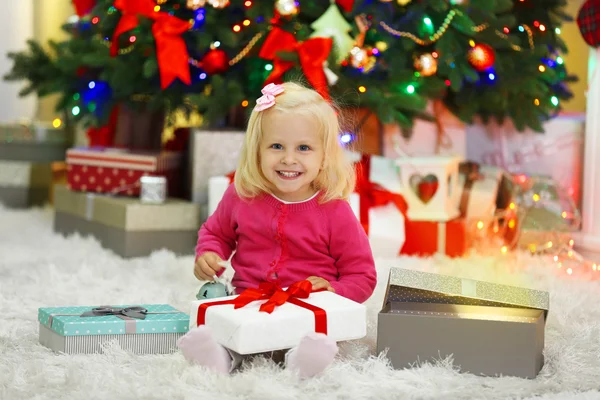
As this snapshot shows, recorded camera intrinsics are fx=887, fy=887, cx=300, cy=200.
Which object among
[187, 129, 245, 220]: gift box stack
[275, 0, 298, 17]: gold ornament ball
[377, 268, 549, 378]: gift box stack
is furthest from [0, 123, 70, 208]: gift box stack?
[377, 268, 549, 378]: gift box stack

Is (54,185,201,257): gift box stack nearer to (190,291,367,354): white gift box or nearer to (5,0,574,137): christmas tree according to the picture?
(5,0,574,137): christmas tree

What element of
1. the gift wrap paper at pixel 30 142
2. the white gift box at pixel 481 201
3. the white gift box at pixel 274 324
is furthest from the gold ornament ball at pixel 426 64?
the gift wrap paper at pixel 30 142

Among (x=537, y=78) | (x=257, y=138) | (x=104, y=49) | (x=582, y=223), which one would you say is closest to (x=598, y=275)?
(x=582, y=223)

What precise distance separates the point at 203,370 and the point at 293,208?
1.32 ft

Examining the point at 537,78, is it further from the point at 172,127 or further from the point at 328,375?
the point at 328,375

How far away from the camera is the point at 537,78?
8.15ft

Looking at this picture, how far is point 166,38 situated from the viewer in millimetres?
2324

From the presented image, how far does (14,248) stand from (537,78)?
1.50 metres

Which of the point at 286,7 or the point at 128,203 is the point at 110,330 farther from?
the point at 286,7

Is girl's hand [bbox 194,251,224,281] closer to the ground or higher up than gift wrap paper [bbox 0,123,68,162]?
closer to the ground

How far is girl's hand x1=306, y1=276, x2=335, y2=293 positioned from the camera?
4.80ft

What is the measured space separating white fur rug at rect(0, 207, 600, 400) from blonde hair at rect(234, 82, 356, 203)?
264 millimetres

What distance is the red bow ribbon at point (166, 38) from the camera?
2314 millimetres

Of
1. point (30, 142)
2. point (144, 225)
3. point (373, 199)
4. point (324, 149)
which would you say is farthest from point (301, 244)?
point (30, 142)
